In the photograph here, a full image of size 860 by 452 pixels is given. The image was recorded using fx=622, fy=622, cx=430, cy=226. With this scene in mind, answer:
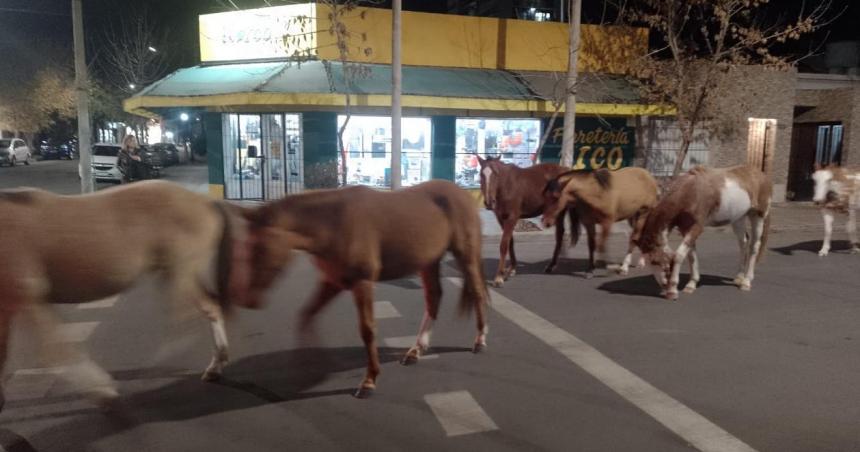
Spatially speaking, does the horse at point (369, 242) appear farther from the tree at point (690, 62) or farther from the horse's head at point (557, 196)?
the tree at point (690, 62)

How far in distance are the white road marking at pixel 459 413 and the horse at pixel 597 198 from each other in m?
4.11

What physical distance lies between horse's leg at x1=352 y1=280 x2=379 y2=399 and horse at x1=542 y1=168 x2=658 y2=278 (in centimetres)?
425

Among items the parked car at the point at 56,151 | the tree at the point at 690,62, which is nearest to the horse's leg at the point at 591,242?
the tree at the point at 690,62

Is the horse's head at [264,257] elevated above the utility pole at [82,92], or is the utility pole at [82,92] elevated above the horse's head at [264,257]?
the utility pole at [82,92]

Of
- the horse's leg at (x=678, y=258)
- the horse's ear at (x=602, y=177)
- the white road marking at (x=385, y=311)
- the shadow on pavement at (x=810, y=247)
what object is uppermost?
the horse's ear at (x=602, y=177)

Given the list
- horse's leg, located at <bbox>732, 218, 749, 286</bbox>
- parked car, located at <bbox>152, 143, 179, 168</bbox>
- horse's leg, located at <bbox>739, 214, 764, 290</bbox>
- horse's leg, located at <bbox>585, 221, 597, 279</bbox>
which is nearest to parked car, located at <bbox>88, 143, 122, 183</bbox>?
parked car, located at <bbox>152, 143, 179, 168</bbox>

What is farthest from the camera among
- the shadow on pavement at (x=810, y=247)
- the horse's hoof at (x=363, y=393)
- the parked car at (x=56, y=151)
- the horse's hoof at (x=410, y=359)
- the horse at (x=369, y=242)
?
the parked car at (x=56, y=151)

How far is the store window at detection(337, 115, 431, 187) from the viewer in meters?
16.1

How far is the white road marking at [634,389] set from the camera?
4.11 m

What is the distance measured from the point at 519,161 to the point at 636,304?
10.4 meters

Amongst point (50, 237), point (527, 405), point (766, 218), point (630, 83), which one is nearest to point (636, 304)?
point (766, 218)

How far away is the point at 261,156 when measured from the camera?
648 inches

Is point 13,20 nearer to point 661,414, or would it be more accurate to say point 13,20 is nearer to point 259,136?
point 259,136

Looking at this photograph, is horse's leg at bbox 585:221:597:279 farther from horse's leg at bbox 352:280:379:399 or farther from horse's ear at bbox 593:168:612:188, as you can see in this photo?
horse's leg at bbox 352:280:379:399
